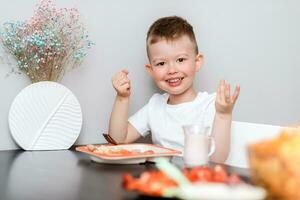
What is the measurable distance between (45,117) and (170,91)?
0.43 metres

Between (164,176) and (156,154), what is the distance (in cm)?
49

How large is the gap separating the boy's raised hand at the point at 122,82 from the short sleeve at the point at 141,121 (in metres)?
0.13

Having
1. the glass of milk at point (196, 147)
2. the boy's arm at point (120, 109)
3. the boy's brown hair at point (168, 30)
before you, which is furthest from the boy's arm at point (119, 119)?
the glass of milk at point (196, 147)

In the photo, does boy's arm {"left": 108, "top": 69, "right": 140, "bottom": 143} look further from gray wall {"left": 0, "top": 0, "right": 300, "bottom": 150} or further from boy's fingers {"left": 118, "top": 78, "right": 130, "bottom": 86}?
gray wall {"left": 0, "top": 0, "right": 300, "bottom": 150}

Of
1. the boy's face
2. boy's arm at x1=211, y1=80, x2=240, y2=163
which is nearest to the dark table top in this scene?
boy's arm at x1=211, y1=80, x2=240, y2=163

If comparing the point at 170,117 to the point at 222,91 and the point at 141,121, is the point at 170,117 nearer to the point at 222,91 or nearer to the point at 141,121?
the point at 141,121

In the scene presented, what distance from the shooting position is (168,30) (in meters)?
1.58

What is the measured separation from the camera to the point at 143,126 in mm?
1675

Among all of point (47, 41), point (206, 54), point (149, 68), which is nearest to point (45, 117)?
point (47, 41)

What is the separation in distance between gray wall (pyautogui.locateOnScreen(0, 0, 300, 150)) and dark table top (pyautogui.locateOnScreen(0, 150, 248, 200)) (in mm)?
304

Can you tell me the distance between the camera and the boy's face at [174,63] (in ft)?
5.16

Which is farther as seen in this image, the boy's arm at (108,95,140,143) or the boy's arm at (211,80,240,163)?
the boy's arm at (108,95,140,143)

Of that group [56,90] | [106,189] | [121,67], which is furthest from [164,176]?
[121,67]

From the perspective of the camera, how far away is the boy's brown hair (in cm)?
158
